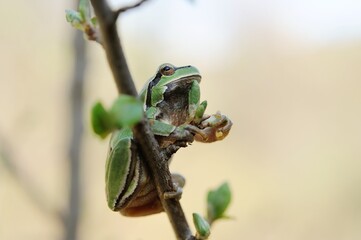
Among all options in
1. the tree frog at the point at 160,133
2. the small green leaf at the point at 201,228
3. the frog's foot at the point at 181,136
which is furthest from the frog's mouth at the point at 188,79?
the small green leaf at the point at 201,228

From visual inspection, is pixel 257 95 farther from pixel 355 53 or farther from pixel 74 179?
pixel 74 179

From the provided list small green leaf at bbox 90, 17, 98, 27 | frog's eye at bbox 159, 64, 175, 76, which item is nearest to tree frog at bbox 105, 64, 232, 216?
frog's eye at bbox 159, 64, 175, 76

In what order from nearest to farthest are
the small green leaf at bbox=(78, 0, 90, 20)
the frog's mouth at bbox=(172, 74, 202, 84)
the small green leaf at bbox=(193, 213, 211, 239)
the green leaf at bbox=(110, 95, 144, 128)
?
the green leaf at bbox=(110, 95, 144, 128)
the small green leaf at bbox=(78, 0, 90, 20)
the small green leaf at bbox=(193, 213, 211, 239)
the frog's mouth at bbox=(172, 74, 202, 84)

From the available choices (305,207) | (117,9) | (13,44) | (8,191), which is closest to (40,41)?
(13,44)

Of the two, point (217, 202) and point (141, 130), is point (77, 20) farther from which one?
point (217, 202)

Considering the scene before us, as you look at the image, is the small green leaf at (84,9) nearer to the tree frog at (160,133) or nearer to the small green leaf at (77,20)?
the small green leaf at (77,20)

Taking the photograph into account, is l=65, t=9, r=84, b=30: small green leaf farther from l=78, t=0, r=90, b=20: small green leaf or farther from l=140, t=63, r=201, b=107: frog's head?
l=140, t=63, r=201, b=107: frog's head

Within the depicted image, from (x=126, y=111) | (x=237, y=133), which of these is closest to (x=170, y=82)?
(x=126, y=111)
